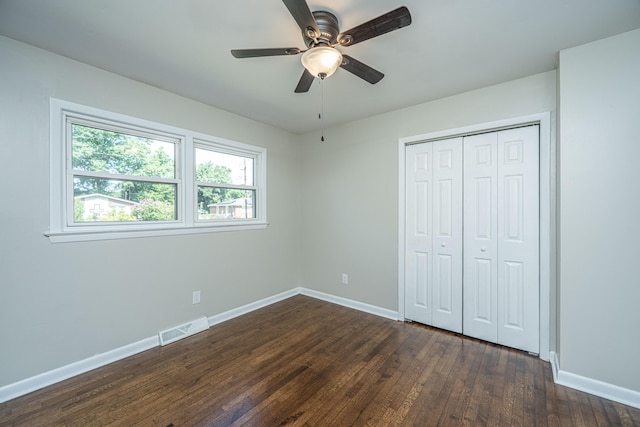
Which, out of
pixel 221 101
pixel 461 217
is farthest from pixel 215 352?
pixel 461 217

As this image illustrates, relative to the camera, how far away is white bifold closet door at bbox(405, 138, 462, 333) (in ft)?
9.20

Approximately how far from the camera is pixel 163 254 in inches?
104

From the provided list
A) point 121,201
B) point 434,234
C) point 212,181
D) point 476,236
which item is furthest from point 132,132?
point 476,236

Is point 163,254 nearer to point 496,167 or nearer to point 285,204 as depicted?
point 285,204

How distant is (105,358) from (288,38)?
9.92ft

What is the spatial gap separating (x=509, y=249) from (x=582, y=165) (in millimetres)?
918

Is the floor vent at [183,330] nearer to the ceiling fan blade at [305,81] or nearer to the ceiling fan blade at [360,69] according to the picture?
the ceiling fan blade at [305,81]

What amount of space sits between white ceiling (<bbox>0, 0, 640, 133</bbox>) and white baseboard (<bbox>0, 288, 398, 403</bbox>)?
2484 millimetres

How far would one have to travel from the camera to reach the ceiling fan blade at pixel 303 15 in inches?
45.9

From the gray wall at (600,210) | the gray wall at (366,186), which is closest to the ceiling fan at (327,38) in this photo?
the gray wall at (366,186)

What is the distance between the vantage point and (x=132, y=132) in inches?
97.2

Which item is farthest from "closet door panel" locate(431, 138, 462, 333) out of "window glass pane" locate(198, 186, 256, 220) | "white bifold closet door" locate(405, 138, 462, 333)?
"window glass pane" locate(198, 186, 256, 220)

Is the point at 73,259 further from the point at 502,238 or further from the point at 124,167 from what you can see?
the point at 502,238

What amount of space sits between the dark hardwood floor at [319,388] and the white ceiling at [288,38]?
8.36 ft
